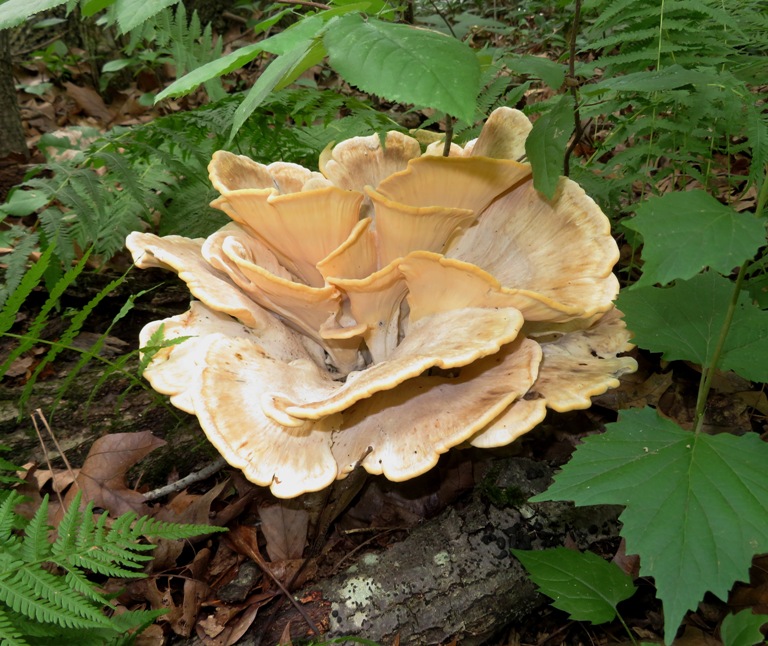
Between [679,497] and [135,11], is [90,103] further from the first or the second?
[679,497]

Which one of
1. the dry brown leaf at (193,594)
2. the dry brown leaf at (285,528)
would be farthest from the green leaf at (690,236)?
the dry brown leaf at (193,594)

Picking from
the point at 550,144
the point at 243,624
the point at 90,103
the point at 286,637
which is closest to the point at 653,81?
the point at 550,144

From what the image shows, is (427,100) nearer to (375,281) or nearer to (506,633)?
(375,281)

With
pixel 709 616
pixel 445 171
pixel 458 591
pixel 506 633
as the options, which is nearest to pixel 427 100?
pixel 445 171

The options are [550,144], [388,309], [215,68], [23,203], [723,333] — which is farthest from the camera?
[23,203]

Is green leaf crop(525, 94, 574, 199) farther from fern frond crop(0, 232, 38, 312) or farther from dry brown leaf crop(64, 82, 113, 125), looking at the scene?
dry brown leaf crop(64, 82, 113, 125)

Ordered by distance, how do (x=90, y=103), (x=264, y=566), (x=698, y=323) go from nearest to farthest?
(x=698, y=323) < (x=264, y=566) < (x=90, y=103)

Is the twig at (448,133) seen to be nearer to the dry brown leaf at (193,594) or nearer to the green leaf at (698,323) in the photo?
the green leaf at (698,323)

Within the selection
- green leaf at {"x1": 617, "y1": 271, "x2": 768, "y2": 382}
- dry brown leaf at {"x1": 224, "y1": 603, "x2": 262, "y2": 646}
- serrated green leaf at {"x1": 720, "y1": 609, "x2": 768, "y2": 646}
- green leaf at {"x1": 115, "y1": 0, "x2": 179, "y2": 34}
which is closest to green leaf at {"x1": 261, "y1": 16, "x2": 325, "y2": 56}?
green leaf at {"x1": 115, "y1": 0, "x2": 179, "y2": 34}
